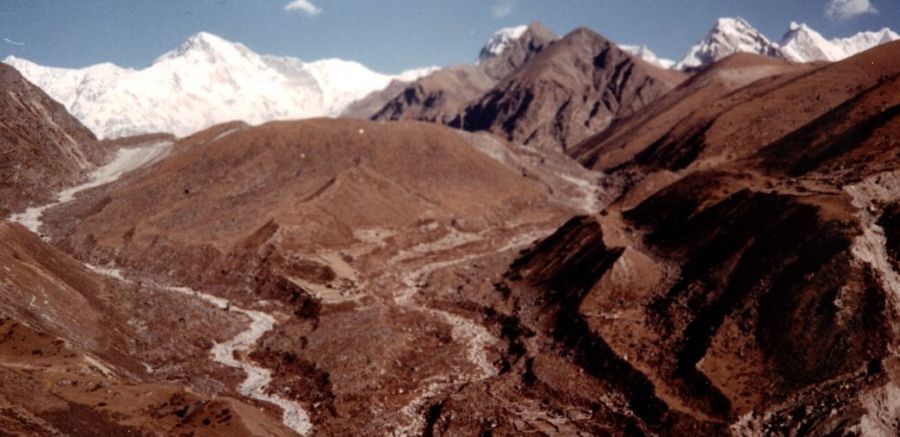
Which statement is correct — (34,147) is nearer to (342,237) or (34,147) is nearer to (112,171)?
(112,171)

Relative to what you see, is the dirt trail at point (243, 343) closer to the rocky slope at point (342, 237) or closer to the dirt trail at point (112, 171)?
the dirt trail at point (112, 171)

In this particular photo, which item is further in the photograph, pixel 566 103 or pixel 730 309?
pixel 566 103

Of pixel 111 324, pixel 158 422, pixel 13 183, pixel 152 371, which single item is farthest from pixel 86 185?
pixel 158 422

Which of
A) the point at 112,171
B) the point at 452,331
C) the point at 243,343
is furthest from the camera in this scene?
the point at 112,171

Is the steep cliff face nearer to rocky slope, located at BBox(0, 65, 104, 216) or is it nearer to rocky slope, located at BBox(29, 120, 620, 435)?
rocky slope, located at BBox(29, 120, 620, 435)

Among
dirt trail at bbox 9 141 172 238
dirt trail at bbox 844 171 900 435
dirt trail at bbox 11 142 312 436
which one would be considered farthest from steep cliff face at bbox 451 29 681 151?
dirt trail at bbox 844 171 900 435

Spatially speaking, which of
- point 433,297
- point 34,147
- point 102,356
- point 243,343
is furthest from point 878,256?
point 34,147

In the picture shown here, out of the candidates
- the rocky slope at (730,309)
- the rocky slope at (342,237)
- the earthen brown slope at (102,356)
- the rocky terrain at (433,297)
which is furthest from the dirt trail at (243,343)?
the rocky slope at (730,309)
